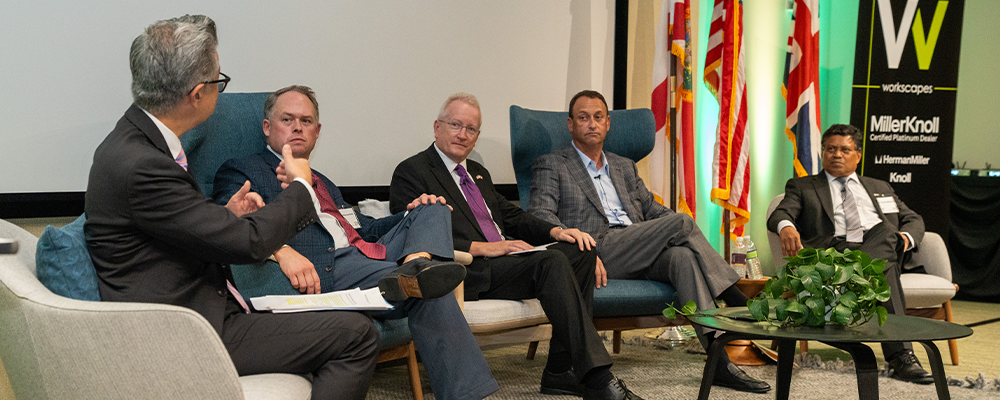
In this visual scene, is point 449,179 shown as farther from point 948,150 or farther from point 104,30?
point 948,150

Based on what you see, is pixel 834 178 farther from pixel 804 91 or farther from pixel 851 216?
pixel 804 91

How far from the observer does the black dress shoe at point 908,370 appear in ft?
9.25

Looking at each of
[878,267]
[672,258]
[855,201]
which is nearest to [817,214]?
[855,201]

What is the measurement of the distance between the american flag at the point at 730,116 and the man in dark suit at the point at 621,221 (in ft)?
2.92

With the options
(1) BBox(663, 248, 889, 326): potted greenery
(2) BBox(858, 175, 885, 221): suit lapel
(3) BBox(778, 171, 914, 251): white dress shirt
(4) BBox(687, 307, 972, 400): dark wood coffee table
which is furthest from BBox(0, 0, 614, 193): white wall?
(1) BBox(663, 248, 889, 326): potted greenery

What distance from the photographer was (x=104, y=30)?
240 cm

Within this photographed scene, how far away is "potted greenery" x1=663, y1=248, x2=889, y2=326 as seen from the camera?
72.4 inches

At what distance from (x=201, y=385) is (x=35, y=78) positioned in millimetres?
1578

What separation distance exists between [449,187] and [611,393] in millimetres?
959

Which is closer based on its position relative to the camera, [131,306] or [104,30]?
[131,306]

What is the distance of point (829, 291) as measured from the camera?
1.86m

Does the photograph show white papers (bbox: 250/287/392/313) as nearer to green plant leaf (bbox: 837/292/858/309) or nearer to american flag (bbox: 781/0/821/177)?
green plant leaf (bbox: 837/292/858/309)

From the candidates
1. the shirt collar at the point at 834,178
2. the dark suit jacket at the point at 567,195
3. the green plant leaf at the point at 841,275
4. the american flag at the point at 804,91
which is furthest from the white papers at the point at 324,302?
the american flag at the point at 804,91

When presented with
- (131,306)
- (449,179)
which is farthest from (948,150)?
(131,306)
